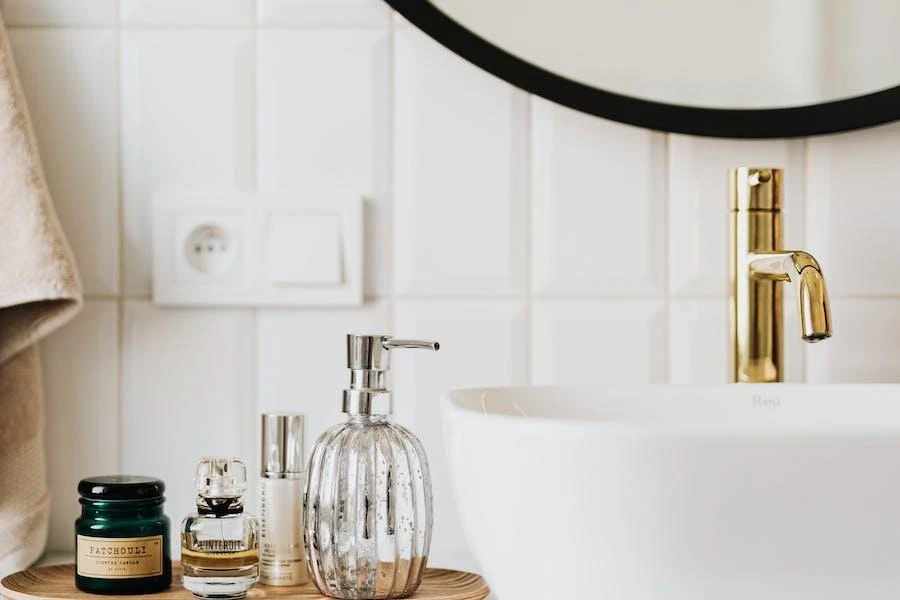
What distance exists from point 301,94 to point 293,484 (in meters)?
0.36

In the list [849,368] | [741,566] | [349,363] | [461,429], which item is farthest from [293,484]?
[849,368]

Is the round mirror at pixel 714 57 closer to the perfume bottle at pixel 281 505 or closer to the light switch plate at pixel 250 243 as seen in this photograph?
the light switch plate at pixel 250 243

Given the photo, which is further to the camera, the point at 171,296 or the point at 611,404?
the point at 171,296

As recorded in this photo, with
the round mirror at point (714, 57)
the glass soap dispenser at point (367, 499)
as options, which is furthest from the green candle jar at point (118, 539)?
the round mirror at point (714, 57)

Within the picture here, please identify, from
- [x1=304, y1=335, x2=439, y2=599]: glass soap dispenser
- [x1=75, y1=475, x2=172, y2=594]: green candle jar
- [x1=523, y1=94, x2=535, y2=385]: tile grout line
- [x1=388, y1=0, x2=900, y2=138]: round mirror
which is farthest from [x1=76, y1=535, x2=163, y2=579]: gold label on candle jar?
[x1=388, y1=0, x2=900, y2=138]: round mirror

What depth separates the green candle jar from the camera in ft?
2.35

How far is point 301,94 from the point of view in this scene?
37.0 inches

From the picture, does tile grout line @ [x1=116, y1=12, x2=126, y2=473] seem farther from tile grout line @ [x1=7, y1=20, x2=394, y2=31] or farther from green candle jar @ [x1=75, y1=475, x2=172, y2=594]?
green candle jar @ [x1=75, y1=475, x2=172, y2=594]

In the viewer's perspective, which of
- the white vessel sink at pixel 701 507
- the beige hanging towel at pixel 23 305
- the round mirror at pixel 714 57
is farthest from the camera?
the round mirror at pixel 714 57

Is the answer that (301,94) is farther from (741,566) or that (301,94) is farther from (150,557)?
(741,566)

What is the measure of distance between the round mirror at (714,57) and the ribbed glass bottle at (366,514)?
0.37 m

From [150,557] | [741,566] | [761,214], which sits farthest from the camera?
[761,214]

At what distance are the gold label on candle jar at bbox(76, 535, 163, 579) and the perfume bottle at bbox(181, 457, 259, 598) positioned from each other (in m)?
0.02

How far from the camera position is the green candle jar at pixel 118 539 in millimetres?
718
